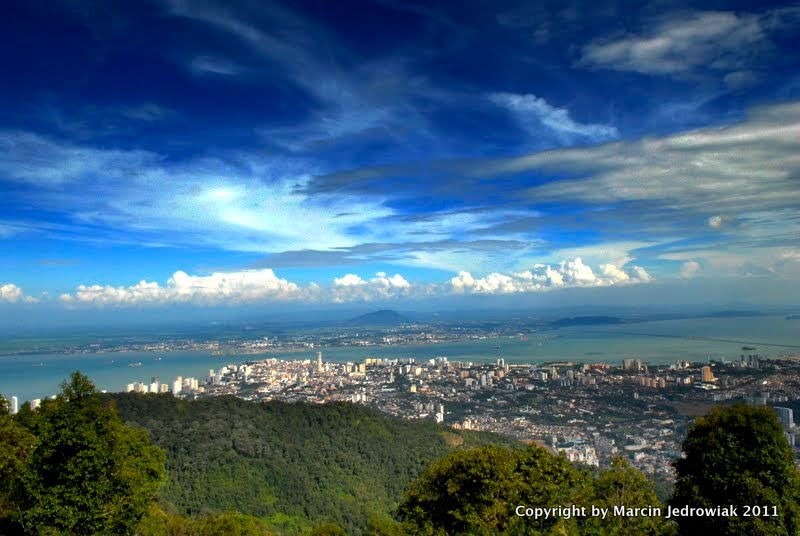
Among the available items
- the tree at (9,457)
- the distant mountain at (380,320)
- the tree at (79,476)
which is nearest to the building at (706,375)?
the tree at (79,476)

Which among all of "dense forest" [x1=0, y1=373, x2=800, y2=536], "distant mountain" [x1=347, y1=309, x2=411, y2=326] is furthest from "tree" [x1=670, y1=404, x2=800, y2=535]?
"distant mountain" [x1=347, y1=309, x2=411, y2=326]

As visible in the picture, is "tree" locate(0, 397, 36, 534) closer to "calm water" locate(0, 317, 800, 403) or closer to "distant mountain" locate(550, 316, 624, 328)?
"calm water" locate(0, 317, 800, 403)

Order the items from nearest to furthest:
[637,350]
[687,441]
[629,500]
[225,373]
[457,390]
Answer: [629,500] → [687,441] → [457,390] → [225,373] → [637,350]

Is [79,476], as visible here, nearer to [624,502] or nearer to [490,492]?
[490,492]

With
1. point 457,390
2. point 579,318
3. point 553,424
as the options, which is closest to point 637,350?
point 457,390

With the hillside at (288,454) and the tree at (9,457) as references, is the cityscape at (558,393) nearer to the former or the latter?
the hillside at (288,454)

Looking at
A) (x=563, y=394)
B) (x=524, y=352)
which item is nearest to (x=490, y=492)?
(x=563, y=394)

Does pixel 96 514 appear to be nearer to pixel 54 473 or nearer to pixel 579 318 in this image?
pixel 54 473
